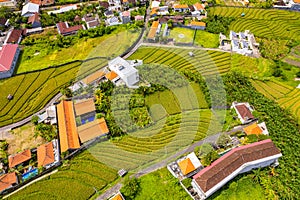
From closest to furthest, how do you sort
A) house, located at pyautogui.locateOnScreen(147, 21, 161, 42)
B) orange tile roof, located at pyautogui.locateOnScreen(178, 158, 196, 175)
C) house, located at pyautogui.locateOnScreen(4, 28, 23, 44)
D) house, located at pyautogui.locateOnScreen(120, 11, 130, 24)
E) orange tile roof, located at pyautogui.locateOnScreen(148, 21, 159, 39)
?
1. orange tile roof, located at pyautogui.locateOnScreen(178, 158, 196, 175)
2. house, located at pyautogui.locateOnScreen(4, 28, 23, 44)
3. house, located at pyautogui.locateOnScreen(147, 21, 161, 42)
4. orange tile roof, located at pyautogui.locateOnScreen(148, 21, 159, 39)
5. house, located at pyautogui.locateOnScreen(120, 11, 130, 24)

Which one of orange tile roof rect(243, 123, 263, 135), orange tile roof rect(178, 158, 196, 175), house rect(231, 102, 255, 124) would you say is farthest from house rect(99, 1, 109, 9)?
orange tile roof rect(178, 158, 196, 175)

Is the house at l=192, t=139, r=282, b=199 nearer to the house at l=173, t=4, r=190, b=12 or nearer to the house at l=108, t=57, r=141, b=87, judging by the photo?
the house at l=108, t=57, r=141, b=87

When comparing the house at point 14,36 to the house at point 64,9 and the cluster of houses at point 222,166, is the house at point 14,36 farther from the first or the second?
the cluster of houses at point 222,166

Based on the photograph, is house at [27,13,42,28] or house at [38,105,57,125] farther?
house at [27,13,42,28]

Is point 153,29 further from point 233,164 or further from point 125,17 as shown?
point 233,164

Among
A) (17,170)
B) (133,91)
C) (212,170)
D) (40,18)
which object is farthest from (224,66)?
(40,18)

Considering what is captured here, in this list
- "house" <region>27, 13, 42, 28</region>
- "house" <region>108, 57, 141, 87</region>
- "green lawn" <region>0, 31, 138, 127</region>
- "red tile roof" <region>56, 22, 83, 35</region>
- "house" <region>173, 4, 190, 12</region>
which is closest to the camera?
"green lawn" <region>0, 31, 138, 127</region>

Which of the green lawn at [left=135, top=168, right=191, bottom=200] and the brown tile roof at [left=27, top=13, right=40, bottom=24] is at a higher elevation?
the brown tile roof at [left=27, top=13, right=40, bottom=24]

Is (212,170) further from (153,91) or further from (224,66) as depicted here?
(224,66)
